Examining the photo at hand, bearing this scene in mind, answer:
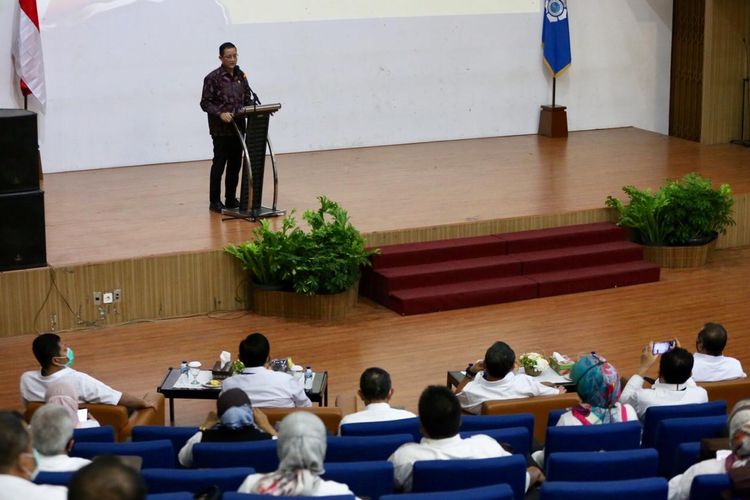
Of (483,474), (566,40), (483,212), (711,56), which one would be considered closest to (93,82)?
(483,212)

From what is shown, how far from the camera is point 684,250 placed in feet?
32.2

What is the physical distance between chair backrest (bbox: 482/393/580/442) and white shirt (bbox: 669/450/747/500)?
137 cm

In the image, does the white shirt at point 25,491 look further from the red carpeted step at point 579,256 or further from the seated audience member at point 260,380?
the red carpeted step at point 579,256

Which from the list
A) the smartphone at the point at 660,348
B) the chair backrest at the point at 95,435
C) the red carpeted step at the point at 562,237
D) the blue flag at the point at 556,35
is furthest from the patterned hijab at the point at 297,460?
the blue flag at the point at 556,35

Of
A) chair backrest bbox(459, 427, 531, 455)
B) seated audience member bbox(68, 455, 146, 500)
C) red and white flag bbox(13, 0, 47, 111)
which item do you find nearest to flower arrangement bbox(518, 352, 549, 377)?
chair backrest bbox(459, 427, 531, 455)

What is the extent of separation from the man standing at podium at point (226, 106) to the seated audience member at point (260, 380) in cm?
372

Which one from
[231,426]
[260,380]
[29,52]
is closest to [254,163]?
[29,52]

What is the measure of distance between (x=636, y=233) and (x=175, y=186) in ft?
13.6

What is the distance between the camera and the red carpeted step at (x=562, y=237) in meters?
9.52

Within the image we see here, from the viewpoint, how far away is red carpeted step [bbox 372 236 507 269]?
29.7 ft

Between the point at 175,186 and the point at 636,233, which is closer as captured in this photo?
the point at 636,233

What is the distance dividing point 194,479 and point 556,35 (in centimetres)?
997

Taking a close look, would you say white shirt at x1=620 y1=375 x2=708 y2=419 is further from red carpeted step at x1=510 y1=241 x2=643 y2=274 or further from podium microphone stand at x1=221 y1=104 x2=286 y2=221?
podium microphone stand at x1=221 y1=104 x2=286 y2=221

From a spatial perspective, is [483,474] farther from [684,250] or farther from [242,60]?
[242,60]
